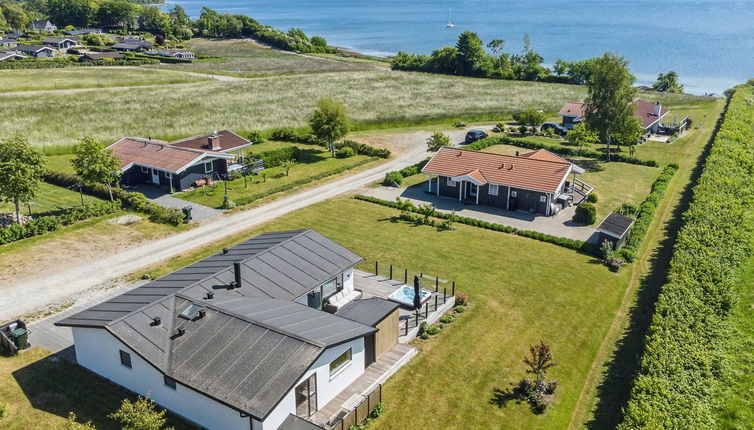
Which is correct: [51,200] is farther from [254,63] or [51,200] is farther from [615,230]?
[254,63]

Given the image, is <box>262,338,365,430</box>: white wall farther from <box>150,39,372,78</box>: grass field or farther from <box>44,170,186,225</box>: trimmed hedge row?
<box>150,39,372,78</box>: grass field

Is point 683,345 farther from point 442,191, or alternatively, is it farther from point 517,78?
point 517,78

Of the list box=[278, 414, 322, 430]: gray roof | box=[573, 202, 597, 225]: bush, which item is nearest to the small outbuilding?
box=[573, 202, 597, 225]: bush

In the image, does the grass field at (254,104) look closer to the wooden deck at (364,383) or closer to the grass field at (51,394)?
the grass field at (51,394)

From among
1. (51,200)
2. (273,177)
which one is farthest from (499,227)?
(51,200)

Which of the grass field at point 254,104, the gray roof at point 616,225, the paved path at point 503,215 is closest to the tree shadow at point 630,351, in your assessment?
the gray roof at point 616,225
